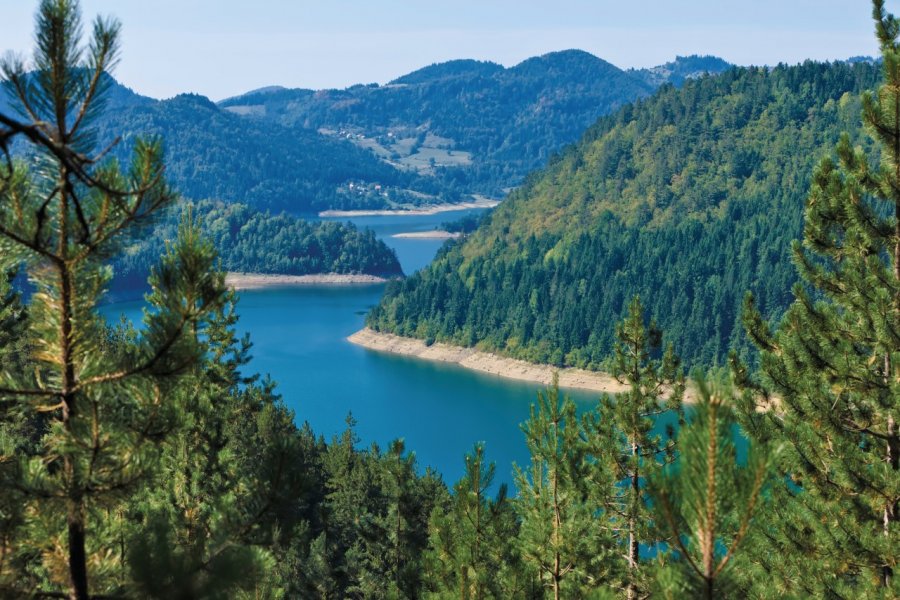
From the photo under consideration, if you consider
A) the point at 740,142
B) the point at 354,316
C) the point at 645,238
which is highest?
the point at 740,142

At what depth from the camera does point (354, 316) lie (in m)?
86.9

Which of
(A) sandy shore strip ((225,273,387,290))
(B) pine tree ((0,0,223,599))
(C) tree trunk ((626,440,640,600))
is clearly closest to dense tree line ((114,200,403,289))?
(A) sandy shore strip ((225,273,387,290))

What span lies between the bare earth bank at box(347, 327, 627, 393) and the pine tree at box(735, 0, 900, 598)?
54.2 metres

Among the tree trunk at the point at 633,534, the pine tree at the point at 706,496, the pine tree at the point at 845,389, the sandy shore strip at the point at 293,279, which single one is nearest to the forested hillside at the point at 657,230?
the sandy shore strip at the point at 293,279

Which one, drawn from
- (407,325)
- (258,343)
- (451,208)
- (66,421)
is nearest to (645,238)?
(407,325)

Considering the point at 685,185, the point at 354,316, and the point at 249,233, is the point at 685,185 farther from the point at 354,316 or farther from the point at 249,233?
the point at 249,233

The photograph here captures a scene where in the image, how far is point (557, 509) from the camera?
10211mm

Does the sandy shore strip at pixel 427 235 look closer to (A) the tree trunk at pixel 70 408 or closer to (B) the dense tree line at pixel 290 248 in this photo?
(B) the dense tree line at pixel 290 248

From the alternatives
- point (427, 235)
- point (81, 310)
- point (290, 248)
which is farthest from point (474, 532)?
point (427, 235)

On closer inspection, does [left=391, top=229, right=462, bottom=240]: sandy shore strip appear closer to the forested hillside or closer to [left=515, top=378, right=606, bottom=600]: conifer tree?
the forested hillside

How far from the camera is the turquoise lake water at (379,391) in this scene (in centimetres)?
4828

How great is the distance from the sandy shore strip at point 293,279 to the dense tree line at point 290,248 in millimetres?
957

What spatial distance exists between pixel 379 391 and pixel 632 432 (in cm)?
4871

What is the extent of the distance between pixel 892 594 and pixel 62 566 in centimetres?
557
